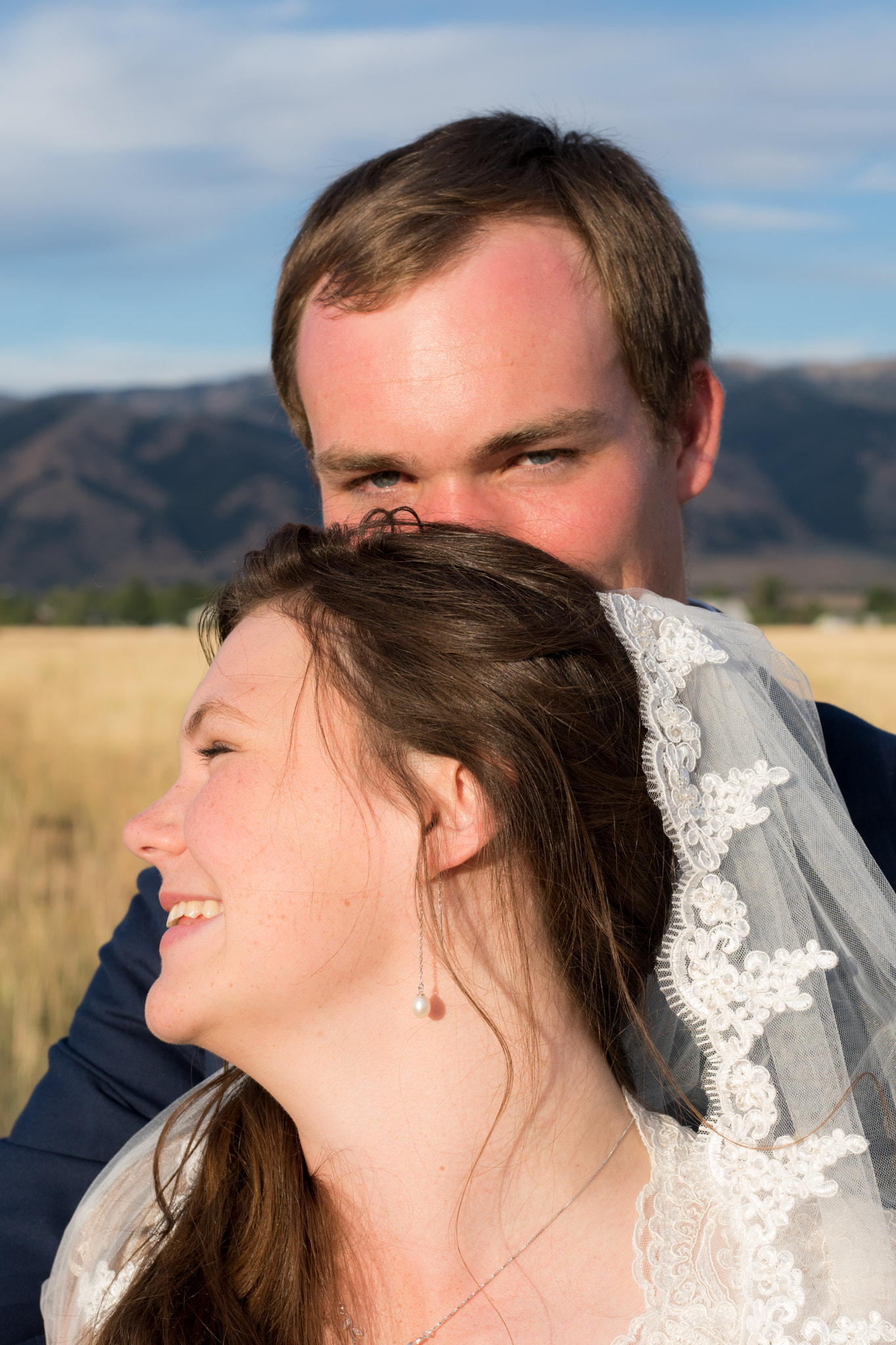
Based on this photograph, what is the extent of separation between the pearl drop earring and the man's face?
3.03 feet

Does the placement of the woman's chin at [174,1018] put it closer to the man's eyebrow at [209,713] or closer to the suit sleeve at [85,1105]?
the man's eyebrow at [209,713]

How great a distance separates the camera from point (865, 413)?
5541 inches

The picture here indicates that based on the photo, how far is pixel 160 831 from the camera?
197cm

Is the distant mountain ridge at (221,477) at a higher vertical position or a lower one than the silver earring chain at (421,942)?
lower

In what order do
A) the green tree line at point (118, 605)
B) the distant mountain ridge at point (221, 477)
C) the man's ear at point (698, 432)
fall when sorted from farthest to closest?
1. the distant mountain ridge at point (221, 477)
2. the green tree line at point (118, 605)
3. the man's ear at point (698, 432)

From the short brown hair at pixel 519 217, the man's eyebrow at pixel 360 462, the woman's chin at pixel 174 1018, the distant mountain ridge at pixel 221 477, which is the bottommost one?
the distant mountain ridge at pixel 221 477

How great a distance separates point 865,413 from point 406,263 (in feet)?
496

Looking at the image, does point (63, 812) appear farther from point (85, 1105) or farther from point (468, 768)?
point (468, 768)

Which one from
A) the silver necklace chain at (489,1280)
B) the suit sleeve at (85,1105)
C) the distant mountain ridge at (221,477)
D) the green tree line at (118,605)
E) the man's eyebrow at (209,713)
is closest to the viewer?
the silver necklace chain at (489,1280)

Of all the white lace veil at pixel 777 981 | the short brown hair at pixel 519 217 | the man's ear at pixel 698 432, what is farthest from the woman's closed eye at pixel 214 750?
the man's ear at pixel 698 432

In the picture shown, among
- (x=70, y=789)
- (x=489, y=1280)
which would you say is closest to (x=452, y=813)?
(x=489, y=1280)

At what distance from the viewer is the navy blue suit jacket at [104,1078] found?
2.49 metres

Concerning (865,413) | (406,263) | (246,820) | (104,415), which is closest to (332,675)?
(246,820)

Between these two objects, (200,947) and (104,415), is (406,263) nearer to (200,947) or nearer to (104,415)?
(200,947)
